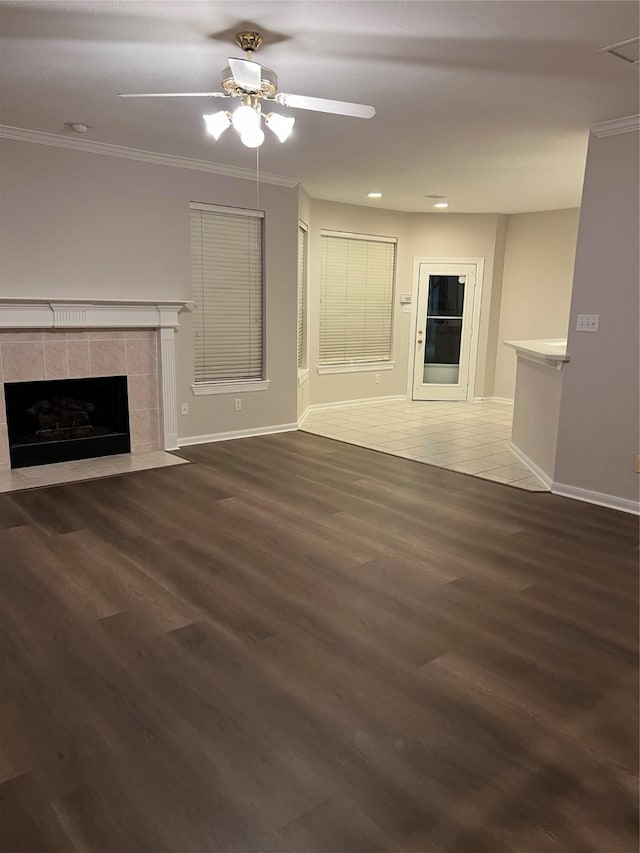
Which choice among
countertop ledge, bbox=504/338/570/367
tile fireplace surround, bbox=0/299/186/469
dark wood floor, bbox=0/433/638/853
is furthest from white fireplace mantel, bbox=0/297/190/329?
countertop ledge, bbox=504/338/570/367

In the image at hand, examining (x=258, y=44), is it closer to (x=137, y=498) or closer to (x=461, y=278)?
(x=137, y=498)

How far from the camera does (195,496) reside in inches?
171

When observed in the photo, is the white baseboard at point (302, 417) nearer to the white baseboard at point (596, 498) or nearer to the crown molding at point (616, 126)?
the white baseboard at point (596, 498)

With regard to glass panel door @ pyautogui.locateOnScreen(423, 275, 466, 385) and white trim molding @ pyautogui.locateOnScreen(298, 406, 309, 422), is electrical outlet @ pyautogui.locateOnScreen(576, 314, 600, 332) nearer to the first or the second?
white trim molding @ pyautogui.locateOnScreen(298, 406, 309, 422)

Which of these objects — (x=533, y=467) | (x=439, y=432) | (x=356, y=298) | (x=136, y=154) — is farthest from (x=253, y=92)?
(x=356, y=298)

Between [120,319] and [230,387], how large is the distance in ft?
4.35

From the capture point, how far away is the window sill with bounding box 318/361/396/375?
8.06 metres

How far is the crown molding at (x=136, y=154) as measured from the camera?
182 inches

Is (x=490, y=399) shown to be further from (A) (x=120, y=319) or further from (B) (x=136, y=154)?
(B) (x=136, y=154)

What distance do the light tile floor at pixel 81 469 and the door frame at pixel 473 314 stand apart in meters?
4.50

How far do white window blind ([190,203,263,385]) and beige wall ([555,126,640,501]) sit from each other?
10.2 ft

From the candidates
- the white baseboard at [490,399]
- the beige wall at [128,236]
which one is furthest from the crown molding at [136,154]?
the white baseboard at [490,399]

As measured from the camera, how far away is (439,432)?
22.1ft

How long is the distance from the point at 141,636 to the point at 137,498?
188cm
